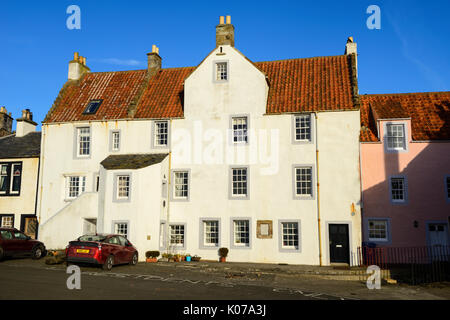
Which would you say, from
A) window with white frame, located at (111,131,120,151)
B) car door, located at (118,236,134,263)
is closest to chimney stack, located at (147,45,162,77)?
window with white frame, located at (111,131,120,151)

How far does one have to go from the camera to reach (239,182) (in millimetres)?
26578

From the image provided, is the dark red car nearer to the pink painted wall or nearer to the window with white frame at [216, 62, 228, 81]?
the window with white frame at [216, 62, 228, 81]

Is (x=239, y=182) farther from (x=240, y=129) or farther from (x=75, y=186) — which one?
(x=75, y=186)

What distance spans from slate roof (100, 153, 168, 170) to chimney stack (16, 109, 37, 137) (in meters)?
12.9

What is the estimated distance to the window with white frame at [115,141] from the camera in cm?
2862

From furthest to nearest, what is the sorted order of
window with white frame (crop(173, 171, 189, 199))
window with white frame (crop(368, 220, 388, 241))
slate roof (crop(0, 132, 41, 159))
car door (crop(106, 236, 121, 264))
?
slate roof (crop(0, 132, 41, 159)), window with white frame (crop(173, 171, 189, 199)), window with white frame (crop(368, 220, 388, 241)), car door (crop(106, 236, 121, 264))

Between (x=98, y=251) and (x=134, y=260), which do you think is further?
(x=134, y=260)

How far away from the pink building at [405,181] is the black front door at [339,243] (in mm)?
1688

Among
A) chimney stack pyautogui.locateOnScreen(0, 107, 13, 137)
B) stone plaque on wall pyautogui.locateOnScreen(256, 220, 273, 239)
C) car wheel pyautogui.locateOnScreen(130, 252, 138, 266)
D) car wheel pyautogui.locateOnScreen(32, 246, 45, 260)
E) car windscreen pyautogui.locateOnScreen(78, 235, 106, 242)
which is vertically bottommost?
car wheel pyautogui.locateOnScreen(130, 252, 138, 266)

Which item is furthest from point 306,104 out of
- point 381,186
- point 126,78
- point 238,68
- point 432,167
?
point 126,78

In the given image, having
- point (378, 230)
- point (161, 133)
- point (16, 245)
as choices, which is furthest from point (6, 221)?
point (378, 230)

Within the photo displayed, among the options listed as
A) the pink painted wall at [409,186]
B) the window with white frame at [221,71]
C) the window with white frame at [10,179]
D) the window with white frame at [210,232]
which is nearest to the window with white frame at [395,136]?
the pink painted wall at [409,186]

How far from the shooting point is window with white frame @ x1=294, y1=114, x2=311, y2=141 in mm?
26266

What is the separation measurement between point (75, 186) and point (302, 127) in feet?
53.3
